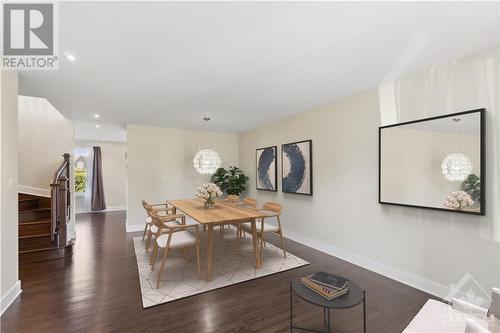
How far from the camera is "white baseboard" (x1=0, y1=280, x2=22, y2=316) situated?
6.92 ft

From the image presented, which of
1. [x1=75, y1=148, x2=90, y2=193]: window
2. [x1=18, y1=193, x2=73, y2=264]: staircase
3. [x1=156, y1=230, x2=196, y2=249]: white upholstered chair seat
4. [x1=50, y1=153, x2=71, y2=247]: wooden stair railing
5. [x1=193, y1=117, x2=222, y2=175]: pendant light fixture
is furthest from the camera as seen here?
[x1=75, y1=148, x2=90, y2=193]: window

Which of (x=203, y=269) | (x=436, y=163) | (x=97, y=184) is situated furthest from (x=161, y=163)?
(x=436, y=163)

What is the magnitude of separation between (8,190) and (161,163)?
3230 mm

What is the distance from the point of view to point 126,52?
2.11 meters

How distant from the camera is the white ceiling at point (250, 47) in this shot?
5.18 feet

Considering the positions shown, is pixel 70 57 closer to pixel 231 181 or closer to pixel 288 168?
pixel 288 168

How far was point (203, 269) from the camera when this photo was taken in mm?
3023

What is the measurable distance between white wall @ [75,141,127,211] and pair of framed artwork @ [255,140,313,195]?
548 centimetres

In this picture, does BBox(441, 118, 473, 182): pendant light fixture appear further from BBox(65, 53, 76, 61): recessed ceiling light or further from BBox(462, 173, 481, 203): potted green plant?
BBox(65, 53, 76, 61): recessed ceiling light

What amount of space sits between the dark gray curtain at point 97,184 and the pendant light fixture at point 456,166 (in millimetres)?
8761

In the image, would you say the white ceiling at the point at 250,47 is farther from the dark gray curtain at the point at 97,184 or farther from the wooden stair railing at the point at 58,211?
the dark gray curtain at the point at 97,184

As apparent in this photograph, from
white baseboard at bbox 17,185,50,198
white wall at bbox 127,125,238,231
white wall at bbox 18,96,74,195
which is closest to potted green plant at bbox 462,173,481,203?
white wall at bbox 127,125,238,231

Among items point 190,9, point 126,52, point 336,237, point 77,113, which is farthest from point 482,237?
point 77,113

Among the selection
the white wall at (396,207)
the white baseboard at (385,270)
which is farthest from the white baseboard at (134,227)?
the white baseboard at (385,270)
